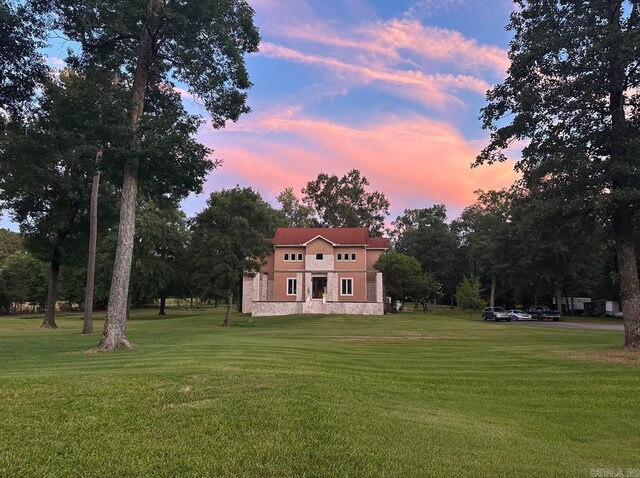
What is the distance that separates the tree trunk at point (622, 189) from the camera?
574 inches

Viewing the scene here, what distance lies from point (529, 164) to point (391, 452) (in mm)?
15228

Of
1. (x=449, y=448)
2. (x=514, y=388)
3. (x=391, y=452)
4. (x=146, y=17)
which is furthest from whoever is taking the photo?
(x=146, y=17)

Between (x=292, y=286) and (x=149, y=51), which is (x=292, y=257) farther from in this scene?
(x=149, y=51)

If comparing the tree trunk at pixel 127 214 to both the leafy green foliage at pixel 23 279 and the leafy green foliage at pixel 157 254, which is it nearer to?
the leafy green foliage at pixel 157 254

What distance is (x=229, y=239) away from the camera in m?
31.3

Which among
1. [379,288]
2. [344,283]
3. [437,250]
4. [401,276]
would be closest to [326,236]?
[344,283]

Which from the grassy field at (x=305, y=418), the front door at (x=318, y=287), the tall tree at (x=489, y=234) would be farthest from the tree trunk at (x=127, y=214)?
the tall tree at (x=489, y=234)

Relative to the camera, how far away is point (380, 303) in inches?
1731

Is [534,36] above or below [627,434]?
above

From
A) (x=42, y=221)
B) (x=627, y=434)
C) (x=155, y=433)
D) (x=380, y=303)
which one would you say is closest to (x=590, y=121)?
(x=627, y=434)

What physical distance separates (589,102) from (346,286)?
3500 centimetres

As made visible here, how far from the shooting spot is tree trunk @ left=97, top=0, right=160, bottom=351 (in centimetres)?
1442

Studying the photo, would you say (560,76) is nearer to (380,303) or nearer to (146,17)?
(146,17)

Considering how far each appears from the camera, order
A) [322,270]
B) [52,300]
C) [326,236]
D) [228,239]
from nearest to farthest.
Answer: [228,239], [52,300], [322,270], [326,236]
